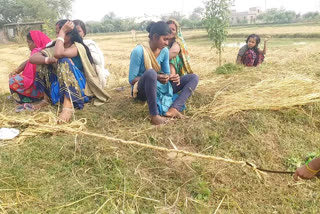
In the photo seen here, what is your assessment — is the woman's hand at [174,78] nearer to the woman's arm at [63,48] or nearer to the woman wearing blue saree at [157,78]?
the woman wearing blue saree at [157,78]

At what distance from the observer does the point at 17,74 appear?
3701mm

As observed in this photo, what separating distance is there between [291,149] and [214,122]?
0.80 meters

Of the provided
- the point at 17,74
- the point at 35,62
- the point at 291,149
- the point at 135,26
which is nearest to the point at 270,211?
the point at 291,149

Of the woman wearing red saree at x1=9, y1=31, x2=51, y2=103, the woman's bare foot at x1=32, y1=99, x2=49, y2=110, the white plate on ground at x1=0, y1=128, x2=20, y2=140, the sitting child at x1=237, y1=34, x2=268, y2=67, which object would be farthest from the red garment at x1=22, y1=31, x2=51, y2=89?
the sitting child at x1=237, y1=34, x2=268, y2=67

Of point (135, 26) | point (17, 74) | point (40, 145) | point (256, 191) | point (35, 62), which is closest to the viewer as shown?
point (256, 191)

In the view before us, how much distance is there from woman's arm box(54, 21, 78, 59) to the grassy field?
71 cm

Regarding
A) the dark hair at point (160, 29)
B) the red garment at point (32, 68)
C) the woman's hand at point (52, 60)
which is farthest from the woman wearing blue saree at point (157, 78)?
the red garment at point (32, 68)

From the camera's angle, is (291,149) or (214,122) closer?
(291,149)

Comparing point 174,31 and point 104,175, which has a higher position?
point 174,31

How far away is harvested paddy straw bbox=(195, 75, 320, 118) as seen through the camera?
316 centimetres

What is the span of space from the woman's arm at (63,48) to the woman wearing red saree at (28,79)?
58cm

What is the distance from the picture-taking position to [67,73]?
3186 millimetres

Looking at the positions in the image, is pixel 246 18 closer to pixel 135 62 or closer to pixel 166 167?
pixel 135 62

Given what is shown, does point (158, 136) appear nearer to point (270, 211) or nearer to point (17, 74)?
point (270, 211)
